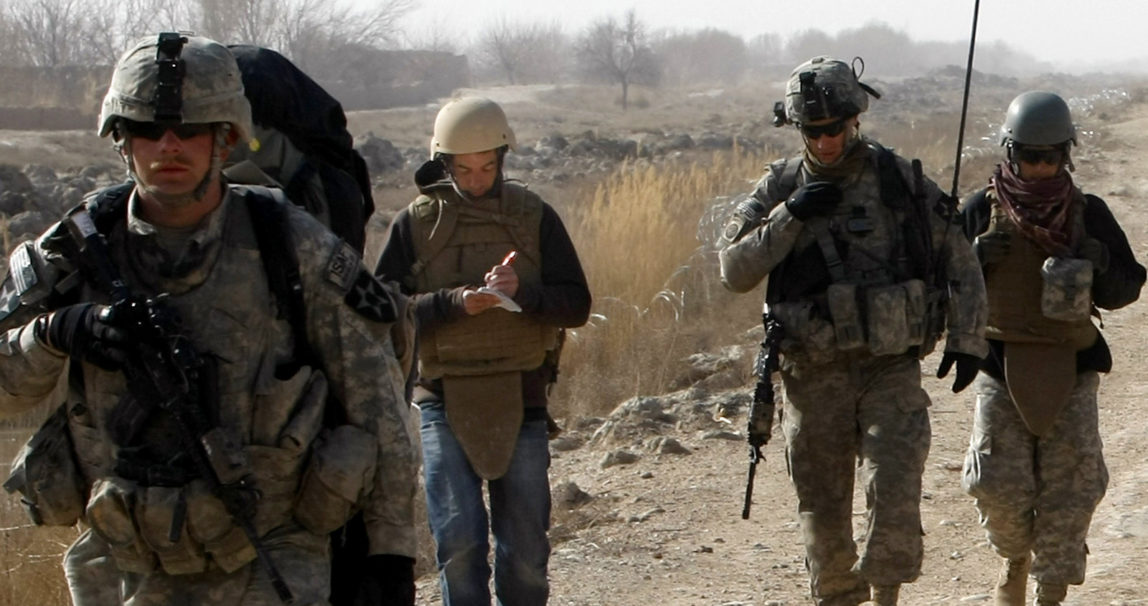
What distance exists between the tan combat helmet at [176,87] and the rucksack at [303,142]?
627 millimetres

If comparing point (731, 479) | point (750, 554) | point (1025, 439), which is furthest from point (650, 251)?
point (1025, 439)

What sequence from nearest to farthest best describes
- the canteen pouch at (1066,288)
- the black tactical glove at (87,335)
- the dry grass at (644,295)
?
the black tactical glove at (87,335), the canteen pouch at (1066,288), the dry grass at (644,295)

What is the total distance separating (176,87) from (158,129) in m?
0.09

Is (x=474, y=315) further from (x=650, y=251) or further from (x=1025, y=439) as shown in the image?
(x=650, y=251)

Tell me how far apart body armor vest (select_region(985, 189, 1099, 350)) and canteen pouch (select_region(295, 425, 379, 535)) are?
294 centimetres

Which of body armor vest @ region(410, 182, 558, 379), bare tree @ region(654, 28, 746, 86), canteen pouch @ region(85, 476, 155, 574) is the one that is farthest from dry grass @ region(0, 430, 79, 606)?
bare tree @ region(654, 28, 746, 86)

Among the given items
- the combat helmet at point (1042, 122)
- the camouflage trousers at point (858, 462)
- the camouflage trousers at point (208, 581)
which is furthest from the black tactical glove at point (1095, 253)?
the camouflage trousers at point (208, 581)

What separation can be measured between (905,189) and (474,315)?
1439 mm

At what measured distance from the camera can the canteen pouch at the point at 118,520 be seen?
3.05m

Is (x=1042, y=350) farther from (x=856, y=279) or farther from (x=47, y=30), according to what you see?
(x=47, y=30)

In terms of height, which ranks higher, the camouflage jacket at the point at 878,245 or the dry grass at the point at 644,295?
the camouflage jacket at the point at 878,245

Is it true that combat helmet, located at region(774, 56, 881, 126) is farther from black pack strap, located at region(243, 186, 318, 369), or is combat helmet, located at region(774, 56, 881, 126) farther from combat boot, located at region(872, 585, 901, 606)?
black pack strap, located at region(243, 186, 318, 369)

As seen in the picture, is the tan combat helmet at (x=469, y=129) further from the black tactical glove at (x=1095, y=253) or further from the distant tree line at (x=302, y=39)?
the distant tree line at (x=302, y=39)

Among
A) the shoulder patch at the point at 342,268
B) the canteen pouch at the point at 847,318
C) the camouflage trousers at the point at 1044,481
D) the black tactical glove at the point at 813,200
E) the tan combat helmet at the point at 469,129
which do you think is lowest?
the camouflage trousers at the point at 1044,481
